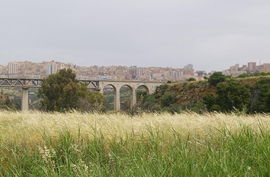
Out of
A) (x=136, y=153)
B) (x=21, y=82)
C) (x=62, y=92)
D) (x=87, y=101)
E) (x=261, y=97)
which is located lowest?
(x=87, y=101)

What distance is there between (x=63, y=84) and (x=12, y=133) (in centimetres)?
2632

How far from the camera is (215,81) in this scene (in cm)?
4138

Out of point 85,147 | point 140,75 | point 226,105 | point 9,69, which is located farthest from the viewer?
point 140,75

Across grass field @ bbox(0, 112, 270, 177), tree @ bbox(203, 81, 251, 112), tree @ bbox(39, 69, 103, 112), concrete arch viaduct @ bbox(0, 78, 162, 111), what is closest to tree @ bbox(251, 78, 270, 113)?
tree @ bbox(203, 81, 251, 112)

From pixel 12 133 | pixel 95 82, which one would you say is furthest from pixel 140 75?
pixel 12 133

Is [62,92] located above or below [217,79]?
below

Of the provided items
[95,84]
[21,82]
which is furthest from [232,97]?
[95,84]

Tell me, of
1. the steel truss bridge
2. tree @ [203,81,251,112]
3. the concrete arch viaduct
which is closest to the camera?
tree @ [203,81,251,112]

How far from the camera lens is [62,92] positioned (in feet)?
99.9

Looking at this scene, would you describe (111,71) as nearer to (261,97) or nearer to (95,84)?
(95,84)

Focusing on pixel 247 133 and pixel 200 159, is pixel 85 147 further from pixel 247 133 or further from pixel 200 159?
pixel 247 133

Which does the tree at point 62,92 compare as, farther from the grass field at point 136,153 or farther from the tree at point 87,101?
the grass field at point 136,153

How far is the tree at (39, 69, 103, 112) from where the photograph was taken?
29516mm

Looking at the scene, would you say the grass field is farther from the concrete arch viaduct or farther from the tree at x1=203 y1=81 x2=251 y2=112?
the concrete arch viaduct
